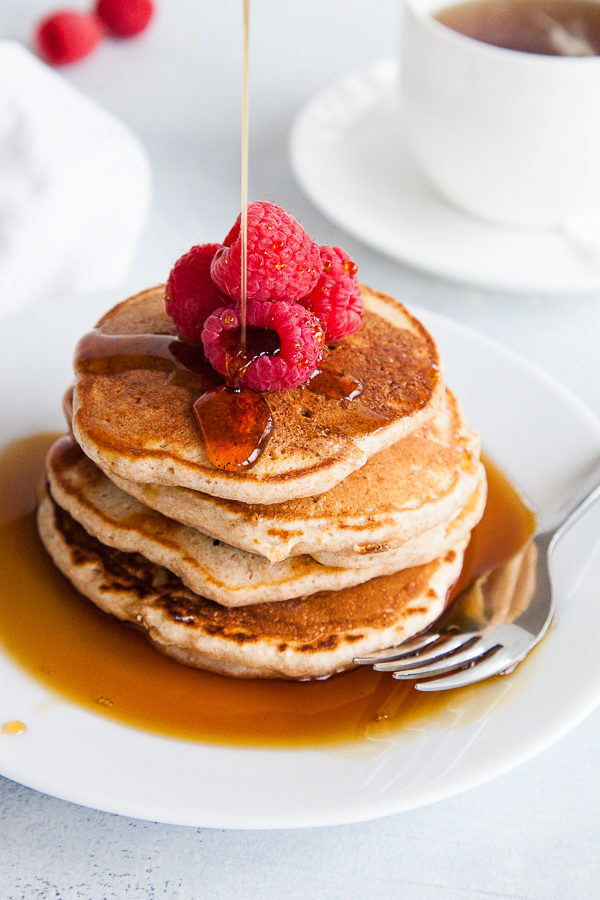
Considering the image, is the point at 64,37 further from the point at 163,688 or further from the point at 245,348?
the point at 163,688

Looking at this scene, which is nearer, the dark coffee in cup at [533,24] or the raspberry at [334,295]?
the raspberry at [334,295]

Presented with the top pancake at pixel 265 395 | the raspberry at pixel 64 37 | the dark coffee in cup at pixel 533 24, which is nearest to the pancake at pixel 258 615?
the top pancake at pixel 265 395

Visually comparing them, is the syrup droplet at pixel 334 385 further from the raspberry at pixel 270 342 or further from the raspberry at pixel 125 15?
the raspberry at pixel 125 15

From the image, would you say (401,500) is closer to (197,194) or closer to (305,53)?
(197,194)

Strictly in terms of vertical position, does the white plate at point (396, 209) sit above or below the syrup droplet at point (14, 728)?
above

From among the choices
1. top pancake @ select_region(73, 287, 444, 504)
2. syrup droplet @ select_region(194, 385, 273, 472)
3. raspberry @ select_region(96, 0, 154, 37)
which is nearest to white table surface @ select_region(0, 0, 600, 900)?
raspberry @ select_region(96, 0, 154, 37)
